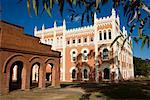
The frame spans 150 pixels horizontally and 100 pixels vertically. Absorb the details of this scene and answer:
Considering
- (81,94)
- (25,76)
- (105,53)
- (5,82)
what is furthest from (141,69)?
(5,82)

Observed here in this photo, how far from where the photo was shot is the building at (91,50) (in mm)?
40406

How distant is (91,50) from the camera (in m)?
43.3

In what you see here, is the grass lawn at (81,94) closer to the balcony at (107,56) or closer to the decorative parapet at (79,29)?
the balcony at (107,56)

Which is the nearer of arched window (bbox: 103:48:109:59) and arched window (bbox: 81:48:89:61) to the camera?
arched window (bbox: 103:48:109:59)

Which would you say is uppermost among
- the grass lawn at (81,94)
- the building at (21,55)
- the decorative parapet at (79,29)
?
the decorative parapet at (79,29)

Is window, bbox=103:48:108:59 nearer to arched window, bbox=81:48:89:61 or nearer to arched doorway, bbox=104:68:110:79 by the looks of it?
arched doorway, bbox=104:68:110:79

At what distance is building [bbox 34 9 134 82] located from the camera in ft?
133

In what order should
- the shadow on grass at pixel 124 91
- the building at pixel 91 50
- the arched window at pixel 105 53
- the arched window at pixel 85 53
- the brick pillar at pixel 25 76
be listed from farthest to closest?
the arched window at pixel 85 53
the arched window at pixel 105 53
the building at pixel 91 50
the brick pillar at pixel 25 76
the shadow on grass at pixel 124 91

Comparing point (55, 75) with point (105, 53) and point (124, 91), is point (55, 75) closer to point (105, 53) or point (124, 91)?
point (124, 91)

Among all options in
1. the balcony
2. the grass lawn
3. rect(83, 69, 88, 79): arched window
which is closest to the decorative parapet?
the balcony

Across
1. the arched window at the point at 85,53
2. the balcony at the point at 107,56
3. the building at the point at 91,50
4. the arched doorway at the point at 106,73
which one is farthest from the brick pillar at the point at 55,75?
the arched window at the point at 85,53

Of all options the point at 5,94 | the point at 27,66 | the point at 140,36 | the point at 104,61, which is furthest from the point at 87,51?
the point at 140,36

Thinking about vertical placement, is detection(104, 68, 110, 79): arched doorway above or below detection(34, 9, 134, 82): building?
below

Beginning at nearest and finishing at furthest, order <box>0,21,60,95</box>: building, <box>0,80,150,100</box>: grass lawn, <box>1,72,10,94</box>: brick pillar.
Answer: <box>0,80,150,100</box>: grass lawn < <box>1,72,10,94</box>: brick pillar < <box>0,21,60,95</box>: building
